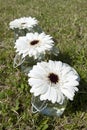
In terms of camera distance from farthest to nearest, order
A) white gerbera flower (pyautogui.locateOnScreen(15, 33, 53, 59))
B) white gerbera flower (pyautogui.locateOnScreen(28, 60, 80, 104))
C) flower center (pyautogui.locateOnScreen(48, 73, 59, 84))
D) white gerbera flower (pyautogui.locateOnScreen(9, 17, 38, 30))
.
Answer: white gerbera flower (pyautogui.locateOnScreen(9, 17, 38, 30)) → white gerbera flower (pyautogui.locateOnScreen(15, 33, 53, 59)) → flower center (pyautogui.locateOnScreen(48, 73, 59, 84)) → white gerbera flower (pyautogui.locateOnScreen(28, 60, 80, 104))

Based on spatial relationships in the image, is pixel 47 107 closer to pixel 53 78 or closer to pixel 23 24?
pixel 53 78

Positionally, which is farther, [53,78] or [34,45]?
[34,45]

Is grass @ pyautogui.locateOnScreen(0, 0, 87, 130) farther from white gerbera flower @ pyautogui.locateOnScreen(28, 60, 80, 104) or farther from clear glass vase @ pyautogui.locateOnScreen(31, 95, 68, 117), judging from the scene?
white gerbera flower @ pyautogui.locateOnScreen(28, 60, 80, 104)

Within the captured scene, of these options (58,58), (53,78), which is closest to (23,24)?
(58,58)

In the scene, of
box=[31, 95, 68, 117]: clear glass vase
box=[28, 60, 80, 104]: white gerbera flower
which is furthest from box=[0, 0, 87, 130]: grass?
box=[28, 60, 80, 104]: white gerbera flower

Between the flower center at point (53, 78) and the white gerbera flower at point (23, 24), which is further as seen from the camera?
the white gerbera flower at point (23, 24)

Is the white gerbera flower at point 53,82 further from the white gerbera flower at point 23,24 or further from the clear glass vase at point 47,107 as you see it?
the white gerbera flower at point 23,24

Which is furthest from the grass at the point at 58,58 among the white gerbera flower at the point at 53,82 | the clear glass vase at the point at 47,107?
the white gerbera flower at the point at 53,82
